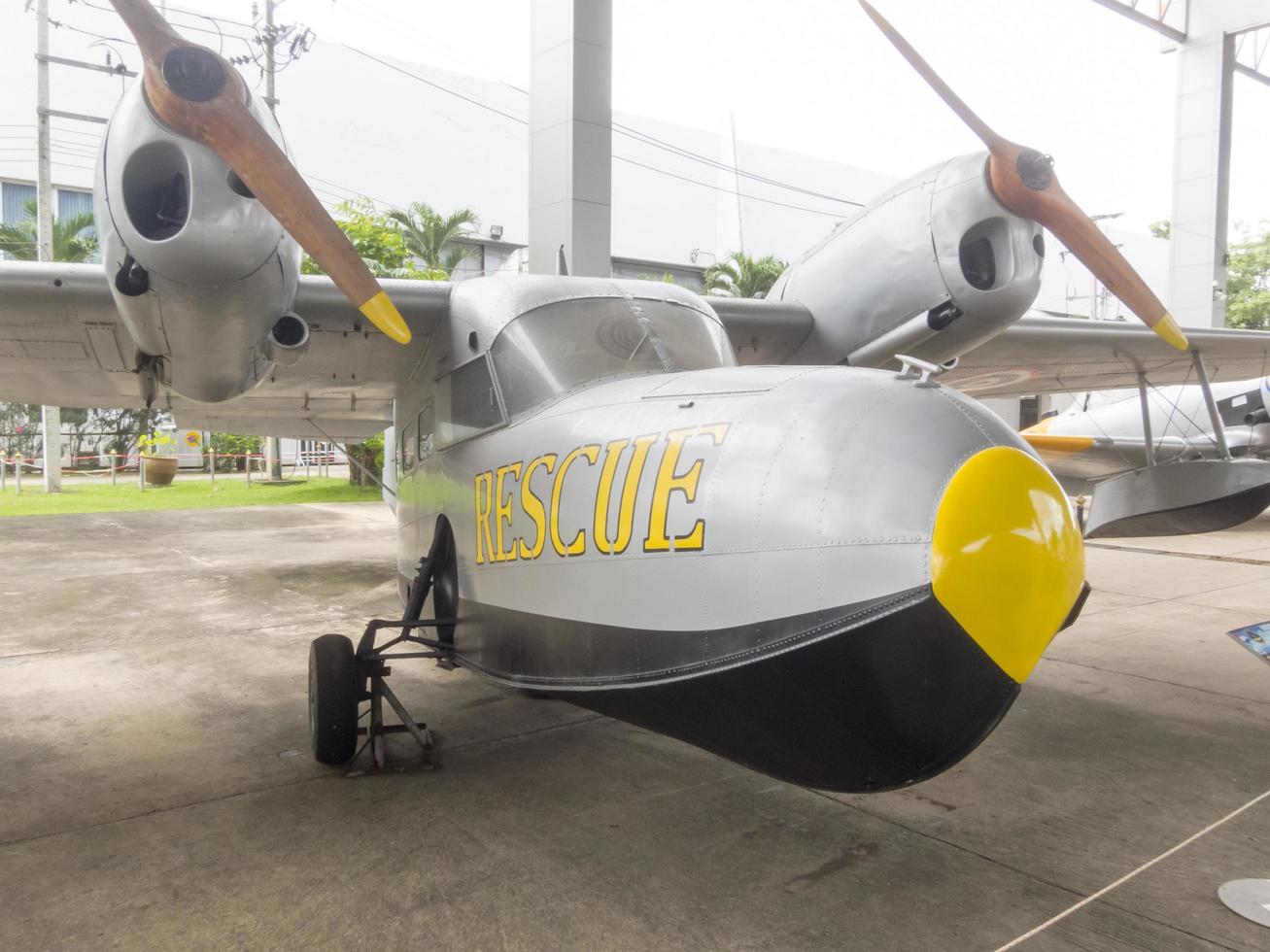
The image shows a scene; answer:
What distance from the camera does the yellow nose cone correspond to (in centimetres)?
211

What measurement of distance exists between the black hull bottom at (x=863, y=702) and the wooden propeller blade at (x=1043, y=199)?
10.7ft

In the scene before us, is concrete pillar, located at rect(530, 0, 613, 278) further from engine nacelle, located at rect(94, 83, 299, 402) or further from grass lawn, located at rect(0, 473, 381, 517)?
grass lawn, located at rect(0, 473, 381, 517)

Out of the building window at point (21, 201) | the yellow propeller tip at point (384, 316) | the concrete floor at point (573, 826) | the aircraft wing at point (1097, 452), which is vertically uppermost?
the building window at point (21, 201)

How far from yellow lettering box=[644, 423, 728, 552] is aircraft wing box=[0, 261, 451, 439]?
262 cm

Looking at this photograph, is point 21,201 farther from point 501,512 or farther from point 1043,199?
point 1043,199

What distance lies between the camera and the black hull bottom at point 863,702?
2166mm

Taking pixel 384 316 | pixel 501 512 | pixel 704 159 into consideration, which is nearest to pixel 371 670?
pixel 501 512

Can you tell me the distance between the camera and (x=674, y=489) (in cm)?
264

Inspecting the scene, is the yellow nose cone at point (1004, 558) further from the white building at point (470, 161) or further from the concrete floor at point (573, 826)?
the white building at point (470, 161)

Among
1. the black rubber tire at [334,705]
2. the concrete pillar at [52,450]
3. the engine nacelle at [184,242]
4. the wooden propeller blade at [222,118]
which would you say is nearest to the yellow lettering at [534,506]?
the wooden propeller blade at [222,118]

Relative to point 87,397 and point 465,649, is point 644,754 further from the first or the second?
point 87,397

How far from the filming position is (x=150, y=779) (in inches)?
169

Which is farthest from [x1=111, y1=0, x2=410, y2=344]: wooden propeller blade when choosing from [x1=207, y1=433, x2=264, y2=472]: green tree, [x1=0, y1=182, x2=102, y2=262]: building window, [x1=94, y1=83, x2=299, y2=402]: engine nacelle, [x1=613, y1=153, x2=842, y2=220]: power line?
[x1=613, y1=153, x2=842, y2=220]: power line

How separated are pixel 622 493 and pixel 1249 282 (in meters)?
38.1
